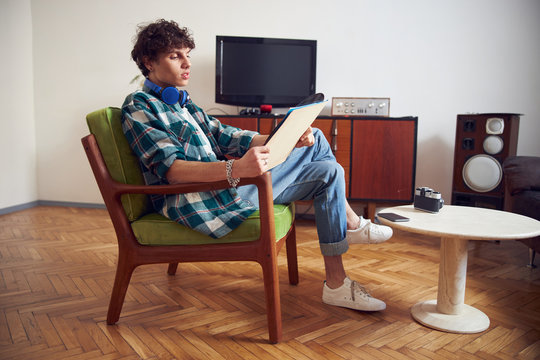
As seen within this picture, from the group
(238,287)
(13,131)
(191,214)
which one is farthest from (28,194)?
(191,214)

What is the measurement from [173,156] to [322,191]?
1.87 feet

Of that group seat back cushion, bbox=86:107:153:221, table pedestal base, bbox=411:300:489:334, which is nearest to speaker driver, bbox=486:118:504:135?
table pedestal base, bbox=411:300:489:334

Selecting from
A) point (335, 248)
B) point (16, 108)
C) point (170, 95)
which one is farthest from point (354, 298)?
point (16, 108)

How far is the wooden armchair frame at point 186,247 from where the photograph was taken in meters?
1.31

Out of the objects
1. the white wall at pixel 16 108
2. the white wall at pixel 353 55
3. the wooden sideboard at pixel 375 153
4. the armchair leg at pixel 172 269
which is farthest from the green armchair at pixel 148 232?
the white wall at pixel 16 108

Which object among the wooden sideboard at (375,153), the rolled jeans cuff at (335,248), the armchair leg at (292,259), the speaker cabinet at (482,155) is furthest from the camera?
the wooden sideboard at (375,153)

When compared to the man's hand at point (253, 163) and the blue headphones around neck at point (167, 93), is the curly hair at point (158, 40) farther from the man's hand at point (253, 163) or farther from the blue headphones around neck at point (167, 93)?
the man's hand at point (253, 163)

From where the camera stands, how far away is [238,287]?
6.25 ft

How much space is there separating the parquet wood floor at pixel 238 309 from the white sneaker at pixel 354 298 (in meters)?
0.03

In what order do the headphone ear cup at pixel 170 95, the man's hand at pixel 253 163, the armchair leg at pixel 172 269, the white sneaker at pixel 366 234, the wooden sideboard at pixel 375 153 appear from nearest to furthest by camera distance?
the man's hand at pixel 253 163
the headphone ear cup at pixel 170 95
the white sneaker at pixel 366 234
the armchair leg at pixel 172 269
the wooden sideboard at pixel 375 153

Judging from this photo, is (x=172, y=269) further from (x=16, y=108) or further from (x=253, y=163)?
(x=16, y=108)

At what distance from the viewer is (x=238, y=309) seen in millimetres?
1668

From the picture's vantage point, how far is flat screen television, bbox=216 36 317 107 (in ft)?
10.7

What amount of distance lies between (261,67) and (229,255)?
87.3 inches
